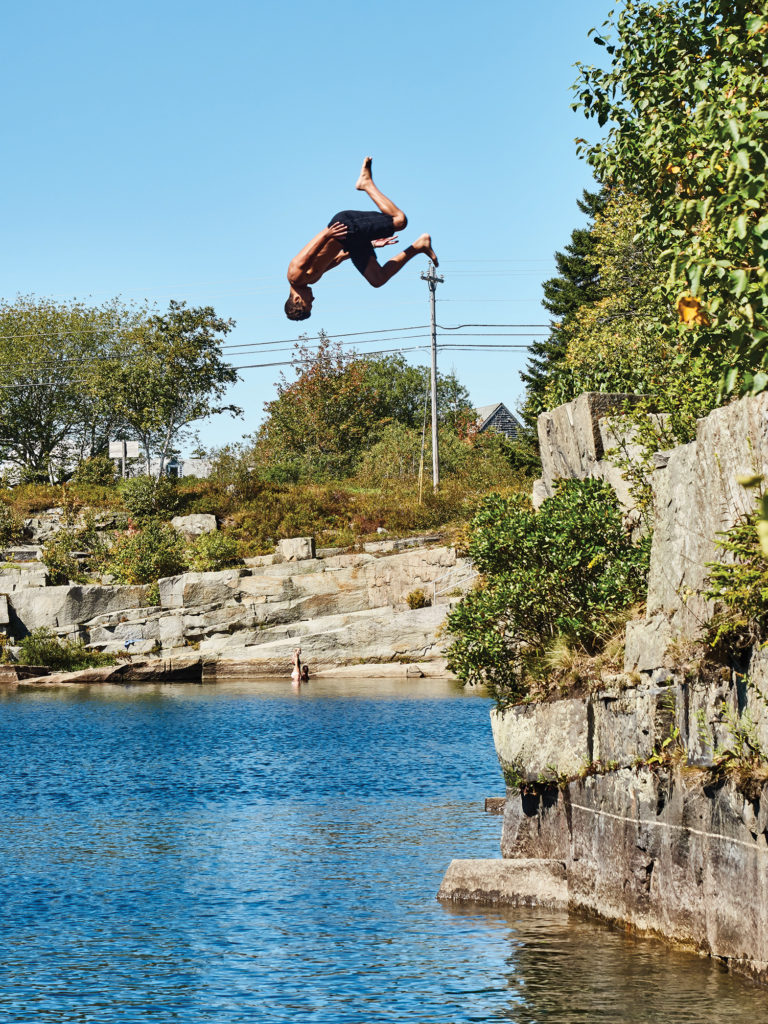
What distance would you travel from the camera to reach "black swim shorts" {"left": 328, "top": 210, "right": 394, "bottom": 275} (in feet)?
135

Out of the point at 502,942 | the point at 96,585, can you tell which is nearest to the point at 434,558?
the point at 96,585

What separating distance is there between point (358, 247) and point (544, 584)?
3025cm

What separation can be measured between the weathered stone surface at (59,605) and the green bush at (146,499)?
7022 mm

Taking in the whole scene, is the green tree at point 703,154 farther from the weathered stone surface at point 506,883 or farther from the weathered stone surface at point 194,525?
the weathered stone surface at point 194,525

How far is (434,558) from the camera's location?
4541cm

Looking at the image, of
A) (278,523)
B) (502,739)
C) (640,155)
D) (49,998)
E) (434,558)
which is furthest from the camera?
(278,523)

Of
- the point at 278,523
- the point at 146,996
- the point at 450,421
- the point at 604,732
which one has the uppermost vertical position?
the point at 450,421

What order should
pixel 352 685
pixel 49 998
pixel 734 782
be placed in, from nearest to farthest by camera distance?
pixel 734 782 → pixel 49 998 → pixel 352 685

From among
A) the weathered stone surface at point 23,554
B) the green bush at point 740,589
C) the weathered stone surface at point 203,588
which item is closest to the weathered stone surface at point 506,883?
the green bush at point 740,589

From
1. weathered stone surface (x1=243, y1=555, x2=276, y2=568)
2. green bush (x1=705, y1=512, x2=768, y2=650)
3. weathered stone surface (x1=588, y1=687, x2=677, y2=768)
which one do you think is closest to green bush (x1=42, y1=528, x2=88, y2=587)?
weathered stone surface (x1=243, y1=555, x2=276, y2=568)

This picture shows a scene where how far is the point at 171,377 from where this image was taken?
56094 mm

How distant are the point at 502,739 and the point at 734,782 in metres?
4.61

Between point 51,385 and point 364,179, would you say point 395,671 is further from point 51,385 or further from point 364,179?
point 51,385

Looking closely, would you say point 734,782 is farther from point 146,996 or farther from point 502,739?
point 146,996
